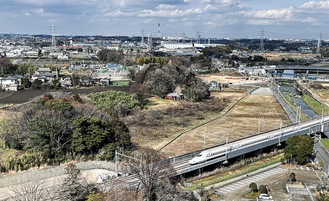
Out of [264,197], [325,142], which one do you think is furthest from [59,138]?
[325,142]

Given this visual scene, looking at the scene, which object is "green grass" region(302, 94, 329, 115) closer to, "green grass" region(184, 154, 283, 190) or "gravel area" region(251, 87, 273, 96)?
"gravel area" region(251, 87, 273, 96)

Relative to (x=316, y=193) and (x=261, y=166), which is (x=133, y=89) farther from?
(x=316, y=193)

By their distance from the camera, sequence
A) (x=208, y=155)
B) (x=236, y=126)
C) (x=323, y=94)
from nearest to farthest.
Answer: (x=208, y=155), (x=236, y=126), (x=323, y=94)

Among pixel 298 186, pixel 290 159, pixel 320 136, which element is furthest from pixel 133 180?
pixel 320 136

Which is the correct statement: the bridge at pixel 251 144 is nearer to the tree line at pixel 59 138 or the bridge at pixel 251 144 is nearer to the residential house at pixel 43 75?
the tree line at pixel 59 138

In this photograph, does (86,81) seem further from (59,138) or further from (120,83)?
(59,138)

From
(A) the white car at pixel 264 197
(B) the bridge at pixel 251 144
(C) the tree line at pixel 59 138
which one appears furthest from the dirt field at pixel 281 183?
(C) the tree line at pixel 59 138
